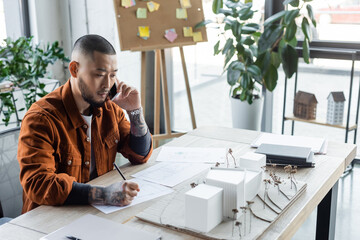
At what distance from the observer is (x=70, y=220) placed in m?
1.49

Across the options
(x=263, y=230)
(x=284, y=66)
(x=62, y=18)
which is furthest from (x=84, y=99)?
(x=62, y=18)

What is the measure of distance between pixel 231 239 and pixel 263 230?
11cm

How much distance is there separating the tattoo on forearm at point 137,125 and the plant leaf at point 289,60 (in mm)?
1671

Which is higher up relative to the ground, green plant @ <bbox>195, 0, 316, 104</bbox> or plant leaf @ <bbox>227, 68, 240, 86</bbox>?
green plant @ <bbox>195, 0, 316, 104</bbox>

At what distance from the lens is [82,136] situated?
73.8 inches

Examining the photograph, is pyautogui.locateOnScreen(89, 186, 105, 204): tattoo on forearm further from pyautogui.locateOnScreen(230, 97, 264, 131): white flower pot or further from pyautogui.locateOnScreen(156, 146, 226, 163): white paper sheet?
pyautogui.locateOnScreen(230, 97, 264, 131): white flower pot

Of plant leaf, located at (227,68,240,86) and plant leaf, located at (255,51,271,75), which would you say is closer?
plant leaf, located at (255,51,271,75)

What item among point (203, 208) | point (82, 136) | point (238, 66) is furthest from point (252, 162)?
point (238, 66)

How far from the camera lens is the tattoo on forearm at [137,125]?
203cm

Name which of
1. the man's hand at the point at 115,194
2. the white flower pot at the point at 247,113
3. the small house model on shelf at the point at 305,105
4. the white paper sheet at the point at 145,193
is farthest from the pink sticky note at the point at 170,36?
the man's hand at the point at 115,194

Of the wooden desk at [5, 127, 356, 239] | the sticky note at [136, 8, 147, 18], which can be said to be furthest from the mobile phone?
the sticky note at [136, 8, 147, 18]

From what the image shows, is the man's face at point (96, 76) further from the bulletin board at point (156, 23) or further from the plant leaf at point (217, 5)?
the plant leaf at point (217, 5)

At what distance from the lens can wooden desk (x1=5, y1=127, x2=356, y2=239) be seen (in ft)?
4.76

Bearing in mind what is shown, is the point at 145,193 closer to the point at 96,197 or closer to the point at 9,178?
the point at 96,197
